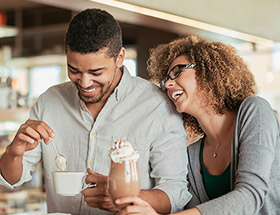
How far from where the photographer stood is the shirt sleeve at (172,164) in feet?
6.20

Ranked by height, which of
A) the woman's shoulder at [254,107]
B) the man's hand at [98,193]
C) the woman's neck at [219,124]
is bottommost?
the man's hand at [98,193]

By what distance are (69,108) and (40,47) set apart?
4.12m

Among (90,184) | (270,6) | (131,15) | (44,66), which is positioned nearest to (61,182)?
(90,184)

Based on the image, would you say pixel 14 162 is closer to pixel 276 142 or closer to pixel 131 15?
pixel 276 142

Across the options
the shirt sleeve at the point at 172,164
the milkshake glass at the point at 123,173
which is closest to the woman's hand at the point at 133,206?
the milkshake glass at the point at 123,173

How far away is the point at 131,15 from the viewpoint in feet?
9.43

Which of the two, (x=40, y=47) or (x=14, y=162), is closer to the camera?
(x=14, y=162)

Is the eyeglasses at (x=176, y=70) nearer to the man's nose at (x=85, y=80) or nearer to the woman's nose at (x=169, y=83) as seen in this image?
the woman's nose at (x=169, y=83)

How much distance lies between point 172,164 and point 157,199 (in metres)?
0.20

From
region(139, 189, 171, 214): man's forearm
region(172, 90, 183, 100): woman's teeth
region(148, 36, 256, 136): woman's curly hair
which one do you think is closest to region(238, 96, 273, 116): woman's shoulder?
region(148, 36, 256, 136): woman's curly hair

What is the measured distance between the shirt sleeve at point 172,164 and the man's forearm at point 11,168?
1.79ft

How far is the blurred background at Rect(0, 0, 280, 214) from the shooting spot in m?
3.00

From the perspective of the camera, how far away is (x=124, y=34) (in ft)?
19.9

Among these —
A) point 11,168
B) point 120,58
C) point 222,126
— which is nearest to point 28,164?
point 11,168
